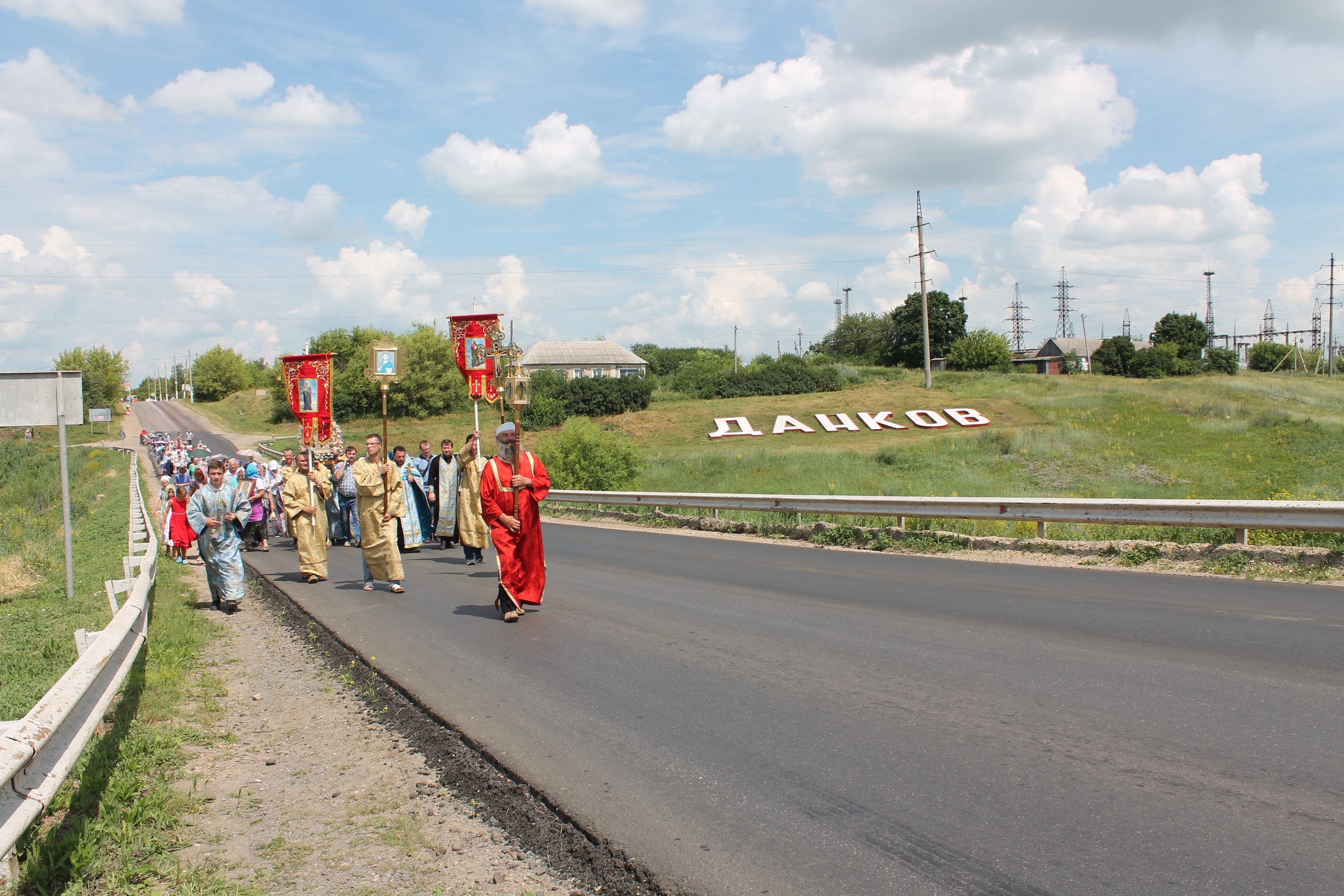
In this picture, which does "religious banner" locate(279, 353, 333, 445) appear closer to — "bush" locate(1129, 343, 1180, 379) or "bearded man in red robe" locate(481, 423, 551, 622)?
"bearded man in red robe" locate(481, 423, 551, 622)

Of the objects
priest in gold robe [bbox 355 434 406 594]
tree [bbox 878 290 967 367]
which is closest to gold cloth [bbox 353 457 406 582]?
priest in gold robe [bbox 355 434 406 594]

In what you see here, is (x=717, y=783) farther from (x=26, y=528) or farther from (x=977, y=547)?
(x=26, y=528)

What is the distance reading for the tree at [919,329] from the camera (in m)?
86.6

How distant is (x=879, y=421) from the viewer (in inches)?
1977

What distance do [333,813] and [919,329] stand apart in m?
86.5

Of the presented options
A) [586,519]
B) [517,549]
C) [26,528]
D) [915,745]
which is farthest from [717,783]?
[26,528]

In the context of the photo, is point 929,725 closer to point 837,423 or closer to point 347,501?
point 347,501

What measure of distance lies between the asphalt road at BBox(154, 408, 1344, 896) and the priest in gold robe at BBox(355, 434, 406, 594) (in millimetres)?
1493

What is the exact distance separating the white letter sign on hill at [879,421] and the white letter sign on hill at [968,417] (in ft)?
1.10

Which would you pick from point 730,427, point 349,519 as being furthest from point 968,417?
point 349,519

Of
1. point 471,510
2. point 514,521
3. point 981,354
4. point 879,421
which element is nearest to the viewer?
point 514,521

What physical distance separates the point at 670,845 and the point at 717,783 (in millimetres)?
621

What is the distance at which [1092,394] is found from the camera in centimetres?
5200

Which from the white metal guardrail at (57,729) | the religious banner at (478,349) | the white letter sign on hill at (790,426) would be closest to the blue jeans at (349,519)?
the religious banner at (478,349)
